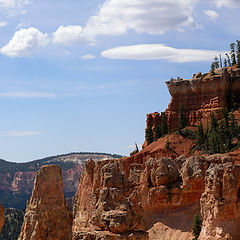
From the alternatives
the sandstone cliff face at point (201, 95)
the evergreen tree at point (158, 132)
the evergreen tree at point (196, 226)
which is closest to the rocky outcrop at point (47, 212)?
the evergreen tree at point (196, 226)

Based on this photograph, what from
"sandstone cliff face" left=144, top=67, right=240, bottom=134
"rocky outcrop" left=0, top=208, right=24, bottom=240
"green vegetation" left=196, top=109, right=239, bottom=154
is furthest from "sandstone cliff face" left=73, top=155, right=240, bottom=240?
"rocky outcrop" left=0, top=208, right=24, bottom=240

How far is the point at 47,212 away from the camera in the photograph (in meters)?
33.3

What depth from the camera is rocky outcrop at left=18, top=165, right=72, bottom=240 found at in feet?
109

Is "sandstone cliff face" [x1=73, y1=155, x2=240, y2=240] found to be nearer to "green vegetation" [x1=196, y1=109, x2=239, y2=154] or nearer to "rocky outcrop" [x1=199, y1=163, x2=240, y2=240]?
"rocky outcrop" [x1=199, y1=163, x2=240, y2=240]

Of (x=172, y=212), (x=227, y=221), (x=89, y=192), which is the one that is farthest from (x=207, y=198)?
(x=89, y=192)

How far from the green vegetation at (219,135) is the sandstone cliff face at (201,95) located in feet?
22.4

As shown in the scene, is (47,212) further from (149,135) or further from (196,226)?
(149,135)

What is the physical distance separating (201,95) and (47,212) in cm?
7949

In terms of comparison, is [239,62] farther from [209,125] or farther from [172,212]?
[172,212]

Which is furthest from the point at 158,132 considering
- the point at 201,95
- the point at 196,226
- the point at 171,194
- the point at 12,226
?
the point at 196,226

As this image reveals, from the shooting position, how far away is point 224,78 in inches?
4225

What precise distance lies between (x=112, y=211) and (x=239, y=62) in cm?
9802

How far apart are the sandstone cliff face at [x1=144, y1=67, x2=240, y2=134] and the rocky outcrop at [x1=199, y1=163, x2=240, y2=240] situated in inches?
2620

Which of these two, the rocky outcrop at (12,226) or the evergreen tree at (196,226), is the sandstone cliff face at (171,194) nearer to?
the evergreen tree at (196,226)
